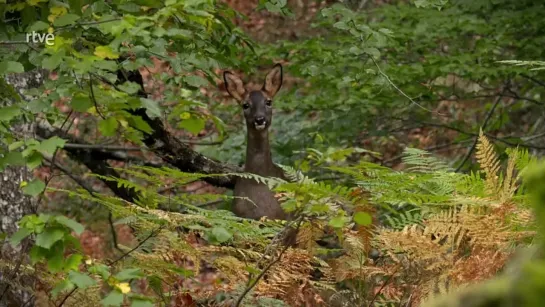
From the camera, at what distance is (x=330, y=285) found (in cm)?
438

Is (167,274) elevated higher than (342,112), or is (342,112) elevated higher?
(167,274)

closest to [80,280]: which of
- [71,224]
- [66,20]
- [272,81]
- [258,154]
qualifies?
[71,224]

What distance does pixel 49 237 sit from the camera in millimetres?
3332

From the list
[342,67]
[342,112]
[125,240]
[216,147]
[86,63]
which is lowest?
[125,240]

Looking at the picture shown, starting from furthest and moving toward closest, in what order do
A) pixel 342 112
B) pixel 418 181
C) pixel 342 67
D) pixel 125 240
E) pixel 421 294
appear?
pixel 125 240 → pixel 342 112 → pixel 342 67 → pixel 418 181 → pixel 421 294

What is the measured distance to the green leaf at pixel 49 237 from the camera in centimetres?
330

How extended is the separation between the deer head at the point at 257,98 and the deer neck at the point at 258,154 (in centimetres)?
9

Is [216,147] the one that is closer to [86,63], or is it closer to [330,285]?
[330,285]

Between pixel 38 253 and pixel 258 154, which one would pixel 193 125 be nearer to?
pixel 38 253

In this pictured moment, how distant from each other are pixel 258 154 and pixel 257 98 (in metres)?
0.84

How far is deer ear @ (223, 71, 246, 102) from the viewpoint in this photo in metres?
9.70

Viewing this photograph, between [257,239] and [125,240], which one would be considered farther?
[125,240]

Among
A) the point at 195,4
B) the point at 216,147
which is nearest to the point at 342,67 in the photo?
the point at 216,147

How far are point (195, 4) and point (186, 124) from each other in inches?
29.6
